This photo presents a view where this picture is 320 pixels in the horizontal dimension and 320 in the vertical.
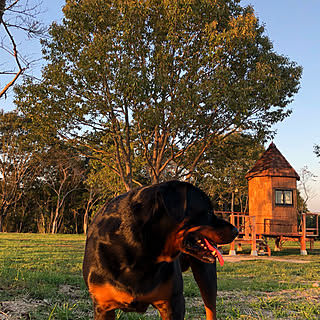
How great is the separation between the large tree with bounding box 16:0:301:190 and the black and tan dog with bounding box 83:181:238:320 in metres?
12.5

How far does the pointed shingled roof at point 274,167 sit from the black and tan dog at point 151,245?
18.6 metres

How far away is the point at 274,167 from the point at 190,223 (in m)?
19.0

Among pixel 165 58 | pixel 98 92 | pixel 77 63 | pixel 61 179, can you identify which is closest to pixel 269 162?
pixel 165 58

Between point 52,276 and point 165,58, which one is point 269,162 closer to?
point 165,58

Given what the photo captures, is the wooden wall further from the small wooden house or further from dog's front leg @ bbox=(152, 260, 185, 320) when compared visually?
dog's front leg @ bbox=(152, 260, 185, 320)

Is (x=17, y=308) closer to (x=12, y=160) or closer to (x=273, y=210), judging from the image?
(x=273, y=210)

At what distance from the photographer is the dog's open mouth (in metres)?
2.40

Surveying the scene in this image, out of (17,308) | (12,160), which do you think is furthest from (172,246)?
(12,160)

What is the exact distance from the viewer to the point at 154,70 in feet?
52.3

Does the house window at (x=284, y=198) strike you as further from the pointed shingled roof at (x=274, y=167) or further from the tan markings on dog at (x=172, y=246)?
the tan markings on dog at (x=172, y=246)

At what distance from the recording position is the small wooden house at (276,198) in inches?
786

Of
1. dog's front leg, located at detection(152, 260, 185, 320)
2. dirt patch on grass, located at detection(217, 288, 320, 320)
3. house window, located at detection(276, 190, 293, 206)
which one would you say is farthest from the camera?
house window, located at detection(276, 190, 293, 206)

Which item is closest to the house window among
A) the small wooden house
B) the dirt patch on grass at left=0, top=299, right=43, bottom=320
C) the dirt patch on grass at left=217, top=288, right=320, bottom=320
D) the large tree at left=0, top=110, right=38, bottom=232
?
the small wooden house

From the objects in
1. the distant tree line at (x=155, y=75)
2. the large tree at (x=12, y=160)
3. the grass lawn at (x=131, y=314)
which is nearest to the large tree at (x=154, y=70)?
the distant tree line at (x=155, y=75)
